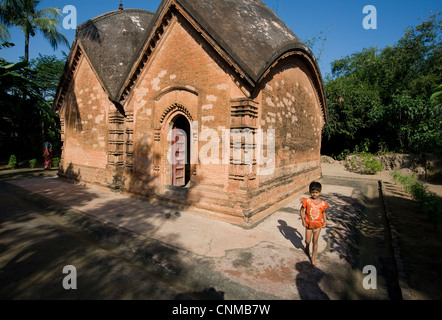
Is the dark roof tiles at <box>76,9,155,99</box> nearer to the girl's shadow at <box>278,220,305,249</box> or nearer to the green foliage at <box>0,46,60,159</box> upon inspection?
the green foliage at <box>0,46,60,159</box>

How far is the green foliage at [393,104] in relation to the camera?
17469 millimetres

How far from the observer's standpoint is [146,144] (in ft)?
29.0

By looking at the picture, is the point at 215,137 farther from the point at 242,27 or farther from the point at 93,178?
the point at 93,178

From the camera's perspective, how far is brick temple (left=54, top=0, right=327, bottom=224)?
646 cm

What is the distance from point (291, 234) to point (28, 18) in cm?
2808

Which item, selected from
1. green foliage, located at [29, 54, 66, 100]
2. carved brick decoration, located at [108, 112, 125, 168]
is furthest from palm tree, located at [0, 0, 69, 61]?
carved brick decoration, located at [108, 112, 125, 168]

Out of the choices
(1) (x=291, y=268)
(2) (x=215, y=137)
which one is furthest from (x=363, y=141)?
(1) (x=291, y=268)

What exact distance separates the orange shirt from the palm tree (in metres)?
26.7

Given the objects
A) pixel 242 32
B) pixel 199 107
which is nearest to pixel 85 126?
pixel 199 107

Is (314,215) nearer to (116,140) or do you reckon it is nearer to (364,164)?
(116,140)

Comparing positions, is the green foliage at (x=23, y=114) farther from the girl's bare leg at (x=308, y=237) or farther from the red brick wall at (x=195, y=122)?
the girl's bare leg at (x=308, y=237)

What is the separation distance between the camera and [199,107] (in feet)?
23.4

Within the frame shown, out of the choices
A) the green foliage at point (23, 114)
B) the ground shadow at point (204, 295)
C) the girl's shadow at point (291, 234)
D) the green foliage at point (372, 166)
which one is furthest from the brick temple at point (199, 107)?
the green foliage at point (372, 166)

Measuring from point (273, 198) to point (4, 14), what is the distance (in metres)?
26.9
